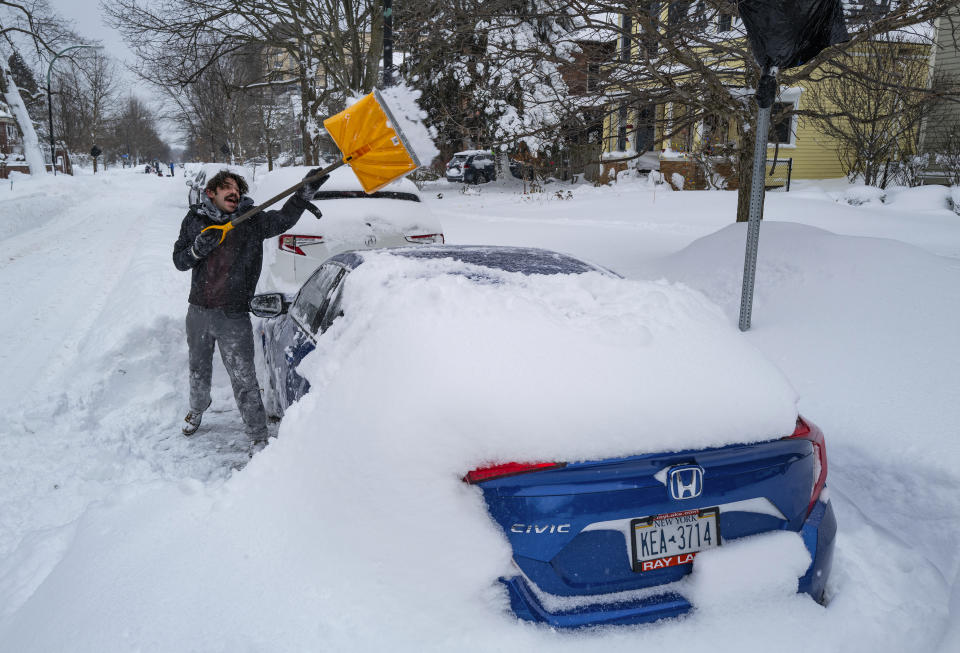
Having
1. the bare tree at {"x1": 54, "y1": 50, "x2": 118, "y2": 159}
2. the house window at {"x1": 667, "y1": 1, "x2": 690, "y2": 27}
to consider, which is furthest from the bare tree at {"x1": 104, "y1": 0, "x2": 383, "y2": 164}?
the bare tree at {"x1": 54, "y1": 50, "x2": 118, "y2": 159}

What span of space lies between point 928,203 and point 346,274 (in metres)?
15.7

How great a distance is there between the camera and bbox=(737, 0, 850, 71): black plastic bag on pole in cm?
484

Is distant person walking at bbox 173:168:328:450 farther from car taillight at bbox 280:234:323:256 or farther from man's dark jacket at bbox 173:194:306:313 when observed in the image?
car taillight at bbox 280:234:323:256

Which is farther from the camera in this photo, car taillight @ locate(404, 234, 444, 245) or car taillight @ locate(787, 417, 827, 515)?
car taillight @ locate(404, 234, 444, 245)

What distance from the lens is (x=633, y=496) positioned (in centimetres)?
185

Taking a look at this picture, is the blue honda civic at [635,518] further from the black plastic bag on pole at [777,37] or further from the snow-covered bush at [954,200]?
the snow-covered bush at [954,200]

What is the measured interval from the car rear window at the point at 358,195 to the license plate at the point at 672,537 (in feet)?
16.3

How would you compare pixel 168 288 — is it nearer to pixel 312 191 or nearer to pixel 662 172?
pixel 312 191

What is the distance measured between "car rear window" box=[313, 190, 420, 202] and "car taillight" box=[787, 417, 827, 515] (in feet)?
15.9

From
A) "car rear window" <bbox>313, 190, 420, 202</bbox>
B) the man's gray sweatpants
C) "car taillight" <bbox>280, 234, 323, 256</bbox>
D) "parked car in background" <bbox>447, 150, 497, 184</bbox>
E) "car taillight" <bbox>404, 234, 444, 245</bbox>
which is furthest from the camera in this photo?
"parked car in background" <bbox>447, 150, 497, 184</bbox>

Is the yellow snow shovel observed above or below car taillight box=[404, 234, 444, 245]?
above

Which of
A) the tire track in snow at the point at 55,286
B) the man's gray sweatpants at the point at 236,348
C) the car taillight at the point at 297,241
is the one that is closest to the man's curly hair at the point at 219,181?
the man's gray sweatpants at the point at 236,348

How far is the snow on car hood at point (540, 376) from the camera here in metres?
1.89

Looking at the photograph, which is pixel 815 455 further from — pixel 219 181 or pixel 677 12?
pixel 677 12
